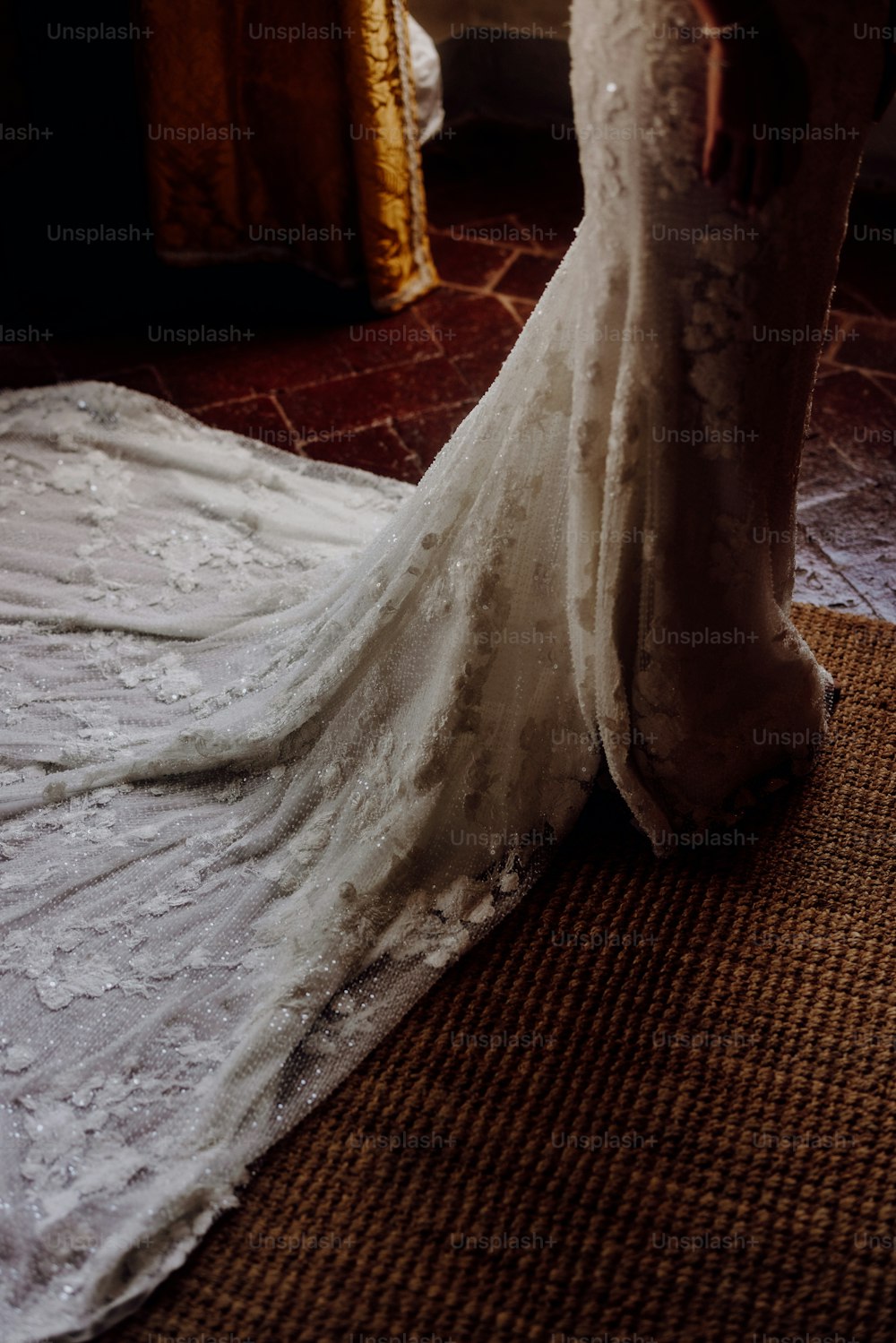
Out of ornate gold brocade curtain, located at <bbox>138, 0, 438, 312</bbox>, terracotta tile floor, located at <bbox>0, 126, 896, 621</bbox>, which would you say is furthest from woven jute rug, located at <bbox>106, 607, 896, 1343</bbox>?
ornate gold brocade curtain, located at <bbox>138, 0, 438, 312</bbox>

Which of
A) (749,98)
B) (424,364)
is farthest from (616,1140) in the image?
(424,364)

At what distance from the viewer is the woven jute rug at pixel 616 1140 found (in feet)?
4.12

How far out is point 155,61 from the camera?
9.23 ft

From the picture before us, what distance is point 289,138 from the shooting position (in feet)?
9.70

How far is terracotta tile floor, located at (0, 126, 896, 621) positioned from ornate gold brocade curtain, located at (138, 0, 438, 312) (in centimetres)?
14

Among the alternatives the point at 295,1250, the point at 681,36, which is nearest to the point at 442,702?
the point at 295,1250

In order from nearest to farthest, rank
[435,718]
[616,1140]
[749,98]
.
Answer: [749,98] → [616,1140] → [435,718]

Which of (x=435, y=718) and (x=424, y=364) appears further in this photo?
(x=424, y=364)

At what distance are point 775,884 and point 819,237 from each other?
35.4 inches

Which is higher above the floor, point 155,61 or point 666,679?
point 155,61

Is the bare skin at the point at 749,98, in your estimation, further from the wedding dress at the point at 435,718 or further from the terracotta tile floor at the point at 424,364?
the terracotta tile floor at the point at 424,364

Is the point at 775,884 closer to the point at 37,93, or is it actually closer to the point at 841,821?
the point at 841,821

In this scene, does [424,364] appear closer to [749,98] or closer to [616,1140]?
[749,98]

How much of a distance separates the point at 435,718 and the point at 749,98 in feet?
2.73
